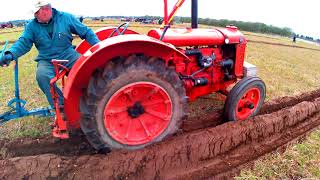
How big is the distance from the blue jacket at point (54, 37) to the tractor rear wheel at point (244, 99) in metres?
1.86

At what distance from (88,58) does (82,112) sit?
51 cm

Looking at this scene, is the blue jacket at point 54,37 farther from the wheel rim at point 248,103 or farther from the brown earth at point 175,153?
the wheel rim at point 248,103

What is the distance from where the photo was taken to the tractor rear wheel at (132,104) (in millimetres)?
3008

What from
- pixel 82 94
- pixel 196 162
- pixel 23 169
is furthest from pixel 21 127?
pixel 196 162

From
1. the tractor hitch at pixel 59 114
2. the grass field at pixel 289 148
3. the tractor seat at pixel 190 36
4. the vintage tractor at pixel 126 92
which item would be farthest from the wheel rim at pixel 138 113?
the grass field at pixel 289 148

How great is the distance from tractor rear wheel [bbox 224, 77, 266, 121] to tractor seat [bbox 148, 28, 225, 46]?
66 cm

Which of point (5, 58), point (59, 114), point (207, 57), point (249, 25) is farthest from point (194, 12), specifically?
point (249, 25)

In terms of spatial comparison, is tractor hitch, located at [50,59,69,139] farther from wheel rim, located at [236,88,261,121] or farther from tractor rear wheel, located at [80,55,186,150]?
wheel rim, located at [236,88,261,121]

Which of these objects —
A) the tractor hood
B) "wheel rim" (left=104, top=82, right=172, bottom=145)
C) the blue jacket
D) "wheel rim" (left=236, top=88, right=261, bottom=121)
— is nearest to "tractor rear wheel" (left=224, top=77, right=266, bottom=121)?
"wheel rim" (left=236, top=88, right=261, bottom=121)

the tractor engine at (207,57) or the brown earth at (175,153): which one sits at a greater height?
the tractor engine at (207,57)

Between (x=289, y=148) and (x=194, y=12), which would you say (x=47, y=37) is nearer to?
(x=194, y=12)

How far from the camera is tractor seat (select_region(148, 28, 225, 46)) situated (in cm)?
400

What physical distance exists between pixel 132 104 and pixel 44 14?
1344 millimetres

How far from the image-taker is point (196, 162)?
3.57m
